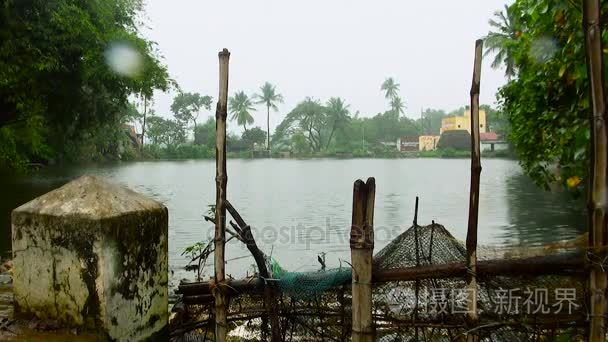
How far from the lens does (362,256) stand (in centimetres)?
328

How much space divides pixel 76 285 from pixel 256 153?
90.0m

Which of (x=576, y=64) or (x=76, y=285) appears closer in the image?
(x=76, y=285)

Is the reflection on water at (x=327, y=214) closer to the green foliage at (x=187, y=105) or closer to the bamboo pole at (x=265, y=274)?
the bamboo pole at (x=265, y=274)

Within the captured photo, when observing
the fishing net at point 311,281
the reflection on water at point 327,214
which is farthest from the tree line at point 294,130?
the fishing net at point 311,281

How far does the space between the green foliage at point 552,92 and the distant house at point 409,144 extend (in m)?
89.3

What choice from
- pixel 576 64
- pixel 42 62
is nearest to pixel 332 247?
pixel 42 62

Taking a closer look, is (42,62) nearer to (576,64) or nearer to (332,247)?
(332,247)

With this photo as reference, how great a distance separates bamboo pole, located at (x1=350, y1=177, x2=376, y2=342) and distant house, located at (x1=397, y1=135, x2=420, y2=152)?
95.6m

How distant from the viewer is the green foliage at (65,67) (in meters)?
13.3

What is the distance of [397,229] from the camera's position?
17109 mm

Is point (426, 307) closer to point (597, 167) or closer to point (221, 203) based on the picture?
point (597, 167)

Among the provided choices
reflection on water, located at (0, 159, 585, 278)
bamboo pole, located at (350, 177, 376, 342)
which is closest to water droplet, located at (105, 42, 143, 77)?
reflection on water, located at (0, 159, 585, 278)

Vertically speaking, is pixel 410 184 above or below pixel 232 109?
below

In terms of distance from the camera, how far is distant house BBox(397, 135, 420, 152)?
319ft
